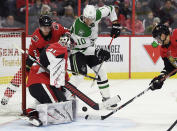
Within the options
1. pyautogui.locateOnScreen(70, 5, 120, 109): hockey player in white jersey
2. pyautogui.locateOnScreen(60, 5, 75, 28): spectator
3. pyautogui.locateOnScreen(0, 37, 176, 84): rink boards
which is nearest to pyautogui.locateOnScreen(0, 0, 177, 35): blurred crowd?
pyautogui.locateOnScreen(60, 5, 75, 28): spectator

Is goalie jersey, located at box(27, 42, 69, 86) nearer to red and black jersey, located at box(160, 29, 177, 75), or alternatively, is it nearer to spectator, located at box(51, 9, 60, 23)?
red and black jersey, located at box(160, 29, 177, 75)

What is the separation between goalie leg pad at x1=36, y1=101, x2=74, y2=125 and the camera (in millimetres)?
3787

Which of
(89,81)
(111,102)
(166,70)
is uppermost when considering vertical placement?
(166,70)

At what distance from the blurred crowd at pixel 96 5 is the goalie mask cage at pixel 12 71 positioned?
6.43ft

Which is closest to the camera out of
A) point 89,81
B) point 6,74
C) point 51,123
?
point 51,123

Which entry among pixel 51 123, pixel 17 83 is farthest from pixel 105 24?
pixel 51 123

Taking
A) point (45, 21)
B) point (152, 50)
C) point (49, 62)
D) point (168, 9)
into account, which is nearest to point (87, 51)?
point (45, 21)

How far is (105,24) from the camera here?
6.98 meters

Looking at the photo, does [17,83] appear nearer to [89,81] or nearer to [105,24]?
[89,81]

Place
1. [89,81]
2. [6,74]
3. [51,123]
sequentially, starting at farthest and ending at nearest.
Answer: [89,81], [6,74], [51,123]

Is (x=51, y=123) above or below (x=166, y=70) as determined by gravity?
below

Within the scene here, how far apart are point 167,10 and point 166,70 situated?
10.2ft

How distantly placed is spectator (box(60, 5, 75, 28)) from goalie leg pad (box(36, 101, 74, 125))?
3.09 metres

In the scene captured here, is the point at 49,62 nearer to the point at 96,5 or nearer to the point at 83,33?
the point at 83,33
